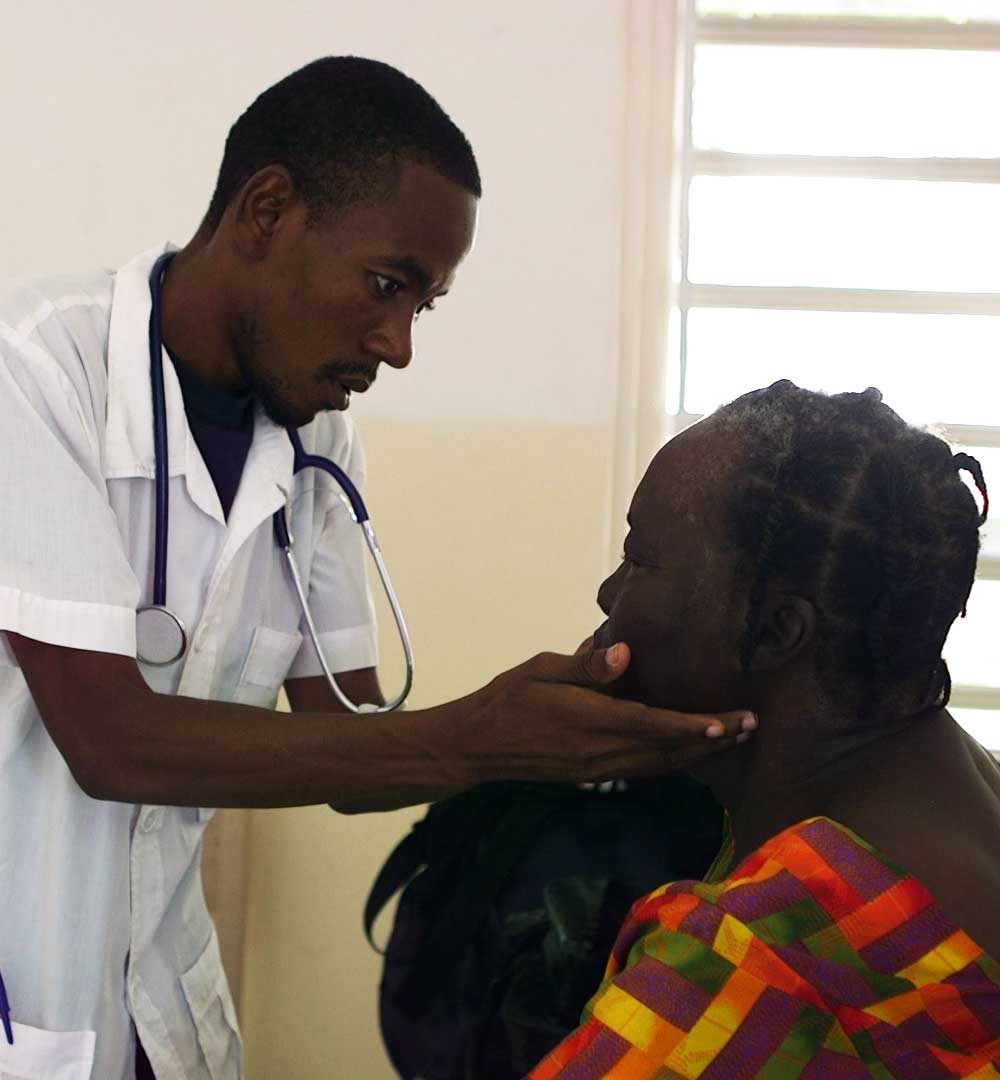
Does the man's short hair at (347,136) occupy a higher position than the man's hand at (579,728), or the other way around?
the man's short hair at (347,136)

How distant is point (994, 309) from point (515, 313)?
31.6 inches

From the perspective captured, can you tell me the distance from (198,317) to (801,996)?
902 millimetres

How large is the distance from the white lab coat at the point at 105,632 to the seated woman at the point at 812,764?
1.50ft

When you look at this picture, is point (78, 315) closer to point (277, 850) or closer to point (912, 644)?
point (912, 644)

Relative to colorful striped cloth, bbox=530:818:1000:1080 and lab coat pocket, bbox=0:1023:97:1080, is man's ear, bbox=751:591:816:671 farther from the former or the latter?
lab coat pocket, bbox=0:1023:97:1080

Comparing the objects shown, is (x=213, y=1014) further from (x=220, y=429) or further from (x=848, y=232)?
(x=848, y=232)

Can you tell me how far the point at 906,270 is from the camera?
2348 mm

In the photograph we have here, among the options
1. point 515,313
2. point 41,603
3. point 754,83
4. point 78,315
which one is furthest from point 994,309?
point 41,603

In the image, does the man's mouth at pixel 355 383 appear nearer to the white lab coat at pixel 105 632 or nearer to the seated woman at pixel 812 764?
the white lab coat at pixel 105 632

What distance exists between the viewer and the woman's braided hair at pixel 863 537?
1041mm

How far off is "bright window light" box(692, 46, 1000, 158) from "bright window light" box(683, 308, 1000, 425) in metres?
0.28

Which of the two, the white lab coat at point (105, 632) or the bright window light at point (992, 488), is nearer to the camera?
the white lab coat at point (105, 632)

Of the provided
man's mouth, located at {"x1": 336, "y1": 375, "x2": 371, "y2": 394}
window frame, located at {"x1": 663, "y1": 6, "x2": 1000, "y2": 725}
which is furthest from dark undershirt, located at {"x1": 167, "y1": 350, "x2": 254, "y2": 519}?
window frame, located at {"x1": 663, "y1": 6, "x2": 1000, "y2": 725}

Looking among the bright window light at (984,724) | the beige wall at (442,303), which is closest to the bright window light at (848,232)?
the beige wall at (442,303)
